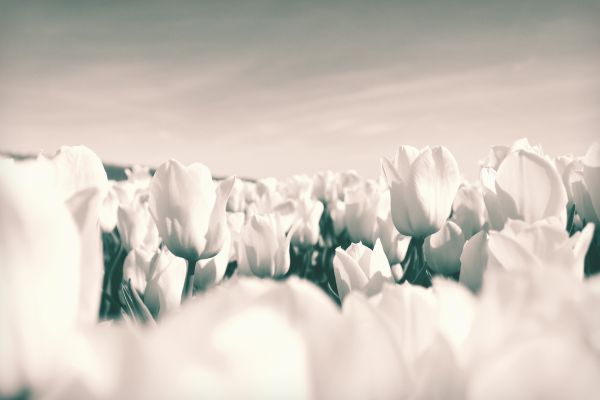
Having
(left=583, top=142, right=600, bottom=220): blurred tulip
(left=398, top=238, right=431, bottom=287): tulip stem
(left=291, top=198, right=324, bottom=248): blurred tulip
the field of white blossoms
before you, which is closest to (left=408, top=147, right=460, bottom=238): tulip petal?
(left=398, top=238, right=431, bottom=287): tulip stem

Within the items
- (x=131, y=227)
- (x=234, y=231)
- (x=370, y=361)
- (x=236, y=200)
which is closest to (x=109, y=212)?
(x=131, y=227)

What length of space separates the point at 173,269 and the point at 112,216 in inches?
88.4

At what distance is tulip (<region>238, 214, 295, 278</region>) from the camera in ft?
7.72

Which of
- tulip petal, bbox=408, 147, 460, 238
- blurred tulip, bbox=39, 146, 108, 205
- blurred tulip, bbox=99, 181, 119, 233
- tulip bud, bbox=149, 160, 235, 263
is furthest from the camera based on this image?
blurred tulip, bbox=99, 181, 119, 233

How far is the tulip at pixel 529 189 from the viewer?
1.78 m

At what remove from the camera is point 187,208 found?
1.94 meters

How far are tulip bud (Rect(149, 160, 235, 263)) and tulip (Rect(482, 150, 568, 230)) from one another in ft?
3.36

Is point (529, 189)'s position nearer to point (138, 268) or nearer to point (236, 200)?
point (138, 268)

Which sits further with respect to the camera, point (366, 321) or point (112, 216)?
point (112, 216)

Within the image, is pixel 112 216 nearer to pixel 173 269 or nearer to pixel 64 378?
pixel 173 269

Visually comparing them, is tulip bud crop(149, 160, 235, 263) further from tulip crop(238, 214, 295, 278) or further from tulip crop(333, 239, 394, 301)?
tulip crop(333, 239, 394, 301)

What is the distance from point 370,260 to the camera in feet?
5.31

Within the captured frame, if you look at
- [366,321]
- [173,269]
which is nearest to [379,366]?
[366,321]

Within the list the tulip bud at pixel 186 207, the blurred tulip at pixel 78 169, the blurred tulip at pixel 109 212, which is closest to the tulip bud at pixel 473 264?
the tulip bud at pixel 186 207
